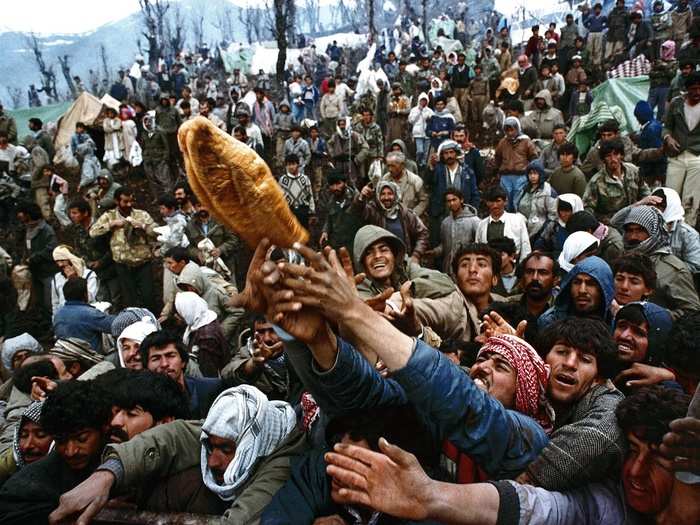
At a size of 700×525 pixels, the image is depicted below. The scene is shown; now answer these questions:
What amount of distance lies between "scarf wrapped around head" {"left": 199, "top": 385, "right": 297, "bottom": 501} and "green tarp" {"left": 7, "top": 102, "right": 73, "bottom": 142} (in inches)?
712

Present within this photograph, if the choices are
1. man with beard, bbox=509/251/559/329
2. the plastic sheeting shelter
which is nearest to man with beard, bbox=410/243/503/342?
man with beard, bbox=509/251/559/329

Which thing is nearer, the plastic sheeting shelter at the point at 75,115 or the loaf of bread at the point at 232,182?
the loaf of bread at the point at 232,182

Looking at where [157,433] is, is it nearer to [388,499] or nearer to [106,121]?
[388,499]

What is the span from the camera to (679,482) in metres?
1.54

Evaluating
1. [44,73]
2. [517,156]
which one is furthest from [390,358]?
[44,73]

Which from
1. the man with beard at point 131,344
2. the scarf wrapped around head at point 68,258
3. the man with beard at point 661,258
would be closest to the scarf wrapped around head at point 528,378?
the man with beard at point 661,258

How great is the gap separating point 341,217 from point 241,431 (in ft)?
14.4

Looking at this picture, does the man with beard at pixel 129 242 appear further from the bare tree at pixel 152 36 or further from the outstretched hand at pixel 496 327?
the bare tree at pixel 152 36

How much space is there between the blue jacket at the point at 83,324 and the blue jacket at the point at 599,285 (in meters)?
3.90

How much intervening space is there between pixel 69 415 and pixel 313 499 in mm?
1345

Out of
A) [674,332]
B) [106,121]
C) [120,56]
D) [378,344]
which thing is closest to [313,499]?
[378,344]

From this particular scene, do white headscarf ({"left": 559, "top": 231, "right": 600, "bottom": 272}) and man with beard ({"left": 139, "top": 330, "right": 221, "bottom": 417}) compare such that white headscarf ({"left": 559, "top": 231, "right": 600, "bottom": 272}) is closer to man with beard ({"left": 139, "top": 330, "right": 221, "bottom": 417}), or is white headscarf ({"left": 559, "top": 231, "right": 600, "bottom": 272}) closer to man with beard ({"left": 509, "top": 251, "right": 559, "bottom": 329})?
man with beard ({"left": 509, "top": 251, "right": 559, "bottom": 329})

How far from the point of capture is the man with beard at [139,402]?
9.34ft

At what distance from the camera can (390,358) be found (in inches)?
67.2
